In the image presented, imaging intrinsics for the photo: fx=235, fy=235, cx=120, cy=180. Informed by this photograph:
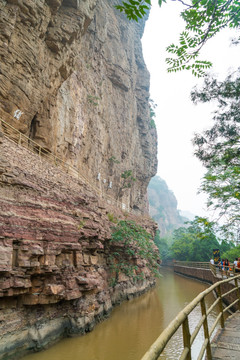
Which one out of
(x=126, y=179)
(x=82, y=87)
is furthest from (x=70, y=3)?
(x=126, y=179)

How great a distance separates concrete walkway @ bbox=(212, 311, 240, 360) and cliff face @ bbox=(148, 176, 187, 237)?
87780 millimetres

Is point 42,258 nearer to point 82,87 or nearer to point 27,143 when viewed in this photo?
point 27,143

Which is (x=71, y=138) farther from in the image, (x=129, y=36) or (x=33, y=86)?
(x=129, y=36)

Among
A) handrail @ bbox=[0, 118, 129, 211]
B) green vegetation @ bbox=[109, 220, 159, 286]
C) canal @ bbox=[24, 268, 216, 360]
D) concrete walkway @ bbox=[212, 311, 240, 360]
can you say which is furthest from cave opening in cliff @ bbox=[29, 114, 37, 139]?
concrete walkway @ bbox=[212, 311, 240, 360]

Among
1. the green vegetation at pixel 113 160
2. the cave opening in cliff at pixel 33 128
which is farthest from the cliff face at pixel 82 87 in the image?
the green vegetation at pixel 113 160

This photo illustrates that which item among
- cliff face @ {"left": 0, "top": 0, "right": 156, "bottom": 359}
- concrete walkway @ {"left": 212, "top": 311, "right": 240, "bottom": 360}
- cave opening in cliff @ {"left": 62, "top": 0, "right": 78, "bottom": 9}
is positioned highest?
cave opening in cliff @ {"left": 62, "top": 0, "right": 78, "bottom": 9}

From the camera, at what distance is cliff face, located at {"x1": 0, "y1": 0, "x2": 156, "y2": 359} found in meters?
8.24

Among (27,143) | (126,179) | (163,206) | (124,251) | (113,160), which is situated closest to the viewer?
(27,143)

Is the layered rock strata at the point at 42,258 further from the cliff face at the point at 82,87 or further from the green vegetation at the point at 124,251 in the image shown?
the cliff face at the point at 82,87

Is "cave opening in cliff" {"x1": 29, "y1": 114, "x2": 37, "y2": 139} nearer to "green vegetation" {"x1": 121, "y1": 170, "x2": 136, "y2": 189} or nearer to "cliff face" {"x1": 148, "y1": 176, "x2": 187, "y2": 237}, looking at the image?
"green vegetation" {"x1": 121, "y1": 170, "x2": 136, "y2": 189}

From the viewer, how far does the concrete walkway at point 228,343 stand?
325cm

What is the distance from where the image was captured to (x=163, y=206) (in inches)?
3964

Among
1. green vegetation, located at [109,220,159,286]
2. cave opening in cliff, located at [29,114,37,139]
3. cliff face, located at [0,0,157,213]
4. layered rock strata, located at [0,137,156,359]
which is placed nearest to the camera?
layered rock strata, located at [0,137,156,359]

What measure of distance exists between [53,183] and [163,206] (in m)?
93.0
